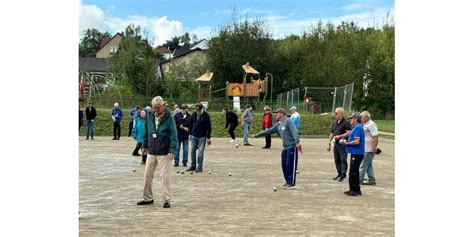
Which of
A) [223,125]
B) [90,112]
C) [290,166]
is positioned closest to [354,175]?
[290,166]

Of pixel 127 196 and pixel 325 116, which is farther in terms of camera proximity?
pixel 325 116

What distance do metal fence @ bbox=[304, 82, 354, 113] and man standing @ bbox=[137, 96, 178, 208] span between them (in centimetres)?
2758

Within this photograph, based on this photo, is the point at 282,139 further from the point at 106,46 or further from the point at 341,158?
the point at 106,46

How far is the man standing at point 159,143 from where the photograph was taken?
1054 cm

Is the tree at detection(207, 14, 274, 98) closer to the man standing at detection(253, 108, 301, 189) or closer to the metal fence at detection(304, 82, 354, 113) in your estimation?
the metal fence at detection(304, 82, 354, 113)

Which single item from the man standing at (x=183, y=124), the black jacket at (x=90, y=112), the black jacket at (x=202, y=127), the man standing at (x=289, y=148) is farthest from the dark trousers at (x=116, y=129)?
the man standing at (x=289, y=148)

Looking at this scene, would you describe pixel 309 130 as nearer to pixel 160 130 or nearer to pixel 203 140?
pixel 203 140

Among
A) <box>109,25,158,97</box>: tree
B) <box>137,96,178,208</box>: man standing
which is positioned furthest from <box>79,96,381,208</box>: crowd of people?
<box>109,25,158,97</box>: tree

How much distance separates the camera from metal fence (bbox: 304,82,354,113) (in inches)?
1512

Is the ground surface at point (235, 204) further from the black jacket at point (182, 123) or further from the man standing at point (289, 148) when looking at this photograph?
the black jacket at point (182, 123)
